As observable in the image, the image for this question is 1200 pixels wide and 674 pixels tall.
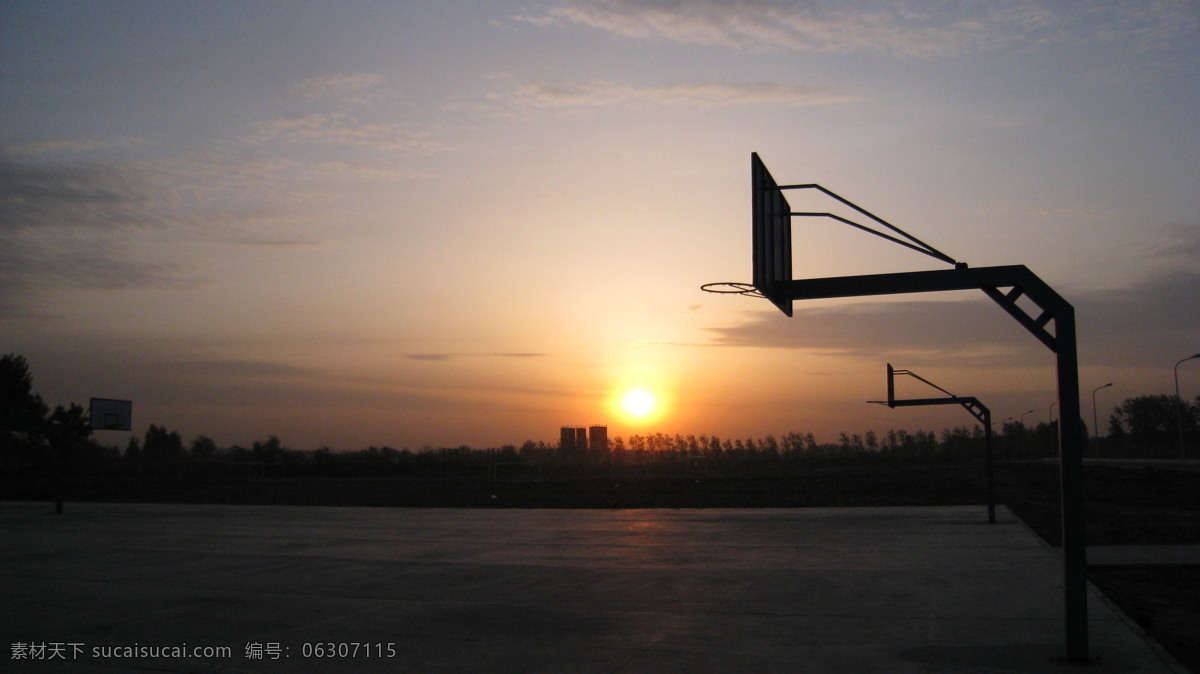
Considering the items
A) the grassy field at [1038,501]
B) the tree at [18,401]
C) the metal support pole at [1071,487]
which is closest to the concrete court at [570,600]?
the metal support pole at [1071,487]

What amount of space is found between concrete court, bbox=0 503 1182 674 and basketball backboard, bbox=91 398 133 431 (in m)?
26.2

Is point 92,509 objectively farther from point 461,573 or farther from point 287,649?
point 287,649

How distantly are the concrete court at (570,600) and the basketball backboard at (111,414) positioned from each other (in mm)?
26156

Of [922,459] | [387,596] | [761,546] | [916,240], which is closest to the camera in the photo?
[916,240]

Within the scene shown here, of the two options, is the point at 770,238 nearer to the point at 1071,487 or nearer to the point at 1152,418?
the point at 1071,487

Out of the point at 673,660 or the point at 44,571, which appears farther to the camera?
the point at 44,571

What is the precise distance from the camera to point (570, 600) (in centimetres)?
1214

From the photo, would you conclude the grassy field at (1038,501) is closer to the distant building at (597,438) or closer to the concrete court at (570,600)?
the concrete court at (570,600)

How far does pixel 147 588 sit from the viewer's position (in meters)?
13.4

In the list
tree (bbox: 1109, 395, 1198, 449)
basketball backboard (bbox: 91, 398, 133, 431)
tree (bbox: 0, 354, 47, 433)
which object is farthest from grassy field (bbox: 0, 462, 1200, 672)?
tree (bbox: 1109, 395, 1198, 449)

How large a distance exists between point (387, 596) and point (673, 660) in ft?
17.8

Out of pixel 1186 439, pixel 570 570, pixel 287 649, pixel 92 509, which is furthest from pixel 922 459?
pixel 287 649

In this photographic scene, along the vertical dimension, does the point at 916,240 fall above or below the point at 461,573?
above

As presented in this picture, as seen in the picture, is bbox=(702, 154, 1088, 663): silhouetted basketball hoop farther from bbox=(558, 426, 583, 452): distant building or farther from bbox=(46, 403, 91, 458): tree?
bbox=(558, 426, 583, 452): distant building
